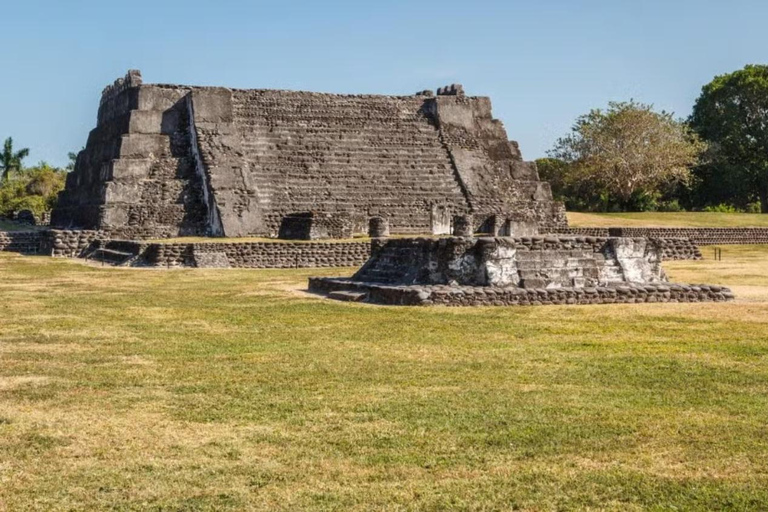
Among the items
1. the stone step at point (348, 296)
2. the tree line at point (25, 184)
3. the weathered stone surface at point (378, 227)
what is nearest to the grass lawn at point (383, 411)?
the stone step at point (348, 296)

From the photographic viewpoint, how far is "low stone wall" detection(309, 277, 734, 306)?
40.8 feet

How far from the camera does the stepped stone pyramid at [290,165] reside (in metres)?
27.9

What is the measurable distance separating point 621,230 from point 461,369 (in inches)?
954

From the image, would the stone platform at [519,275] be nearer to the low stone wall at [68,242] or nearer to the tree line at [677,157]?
the low stone wall at [68,242]

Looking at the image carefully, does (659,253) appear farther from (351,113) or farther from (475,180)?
(351,113)

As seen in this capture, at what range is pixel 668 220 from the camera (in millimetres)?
37000

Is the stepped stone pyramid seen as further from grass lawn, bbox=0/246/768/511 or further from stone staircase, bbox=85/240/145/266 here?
grass lawn, bbox=0/246/768/511

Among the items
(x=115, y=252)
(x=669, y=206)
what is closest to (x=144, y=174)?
(x=115, y=252)

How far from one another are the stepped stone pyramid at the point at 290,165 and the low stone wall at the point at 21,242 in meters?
1.85

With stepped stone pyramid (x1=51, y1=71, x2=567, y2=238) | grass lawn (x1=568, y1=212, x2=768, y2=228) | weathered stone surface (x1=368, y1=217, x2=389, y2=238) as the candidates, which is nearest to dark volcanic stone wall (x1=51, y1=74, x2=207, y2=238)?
stepped stone pyramid (x1=51, y1=71, x2=567, y2=238)

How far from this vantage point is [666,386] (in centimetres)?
682

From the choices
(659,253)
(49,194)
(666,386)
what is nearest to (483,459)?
(666,386)

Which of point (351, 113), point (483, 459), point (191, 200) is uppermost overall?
point (351, 113)

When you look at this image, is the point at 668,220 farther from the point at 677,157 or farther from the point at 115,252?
the point at 115,252
